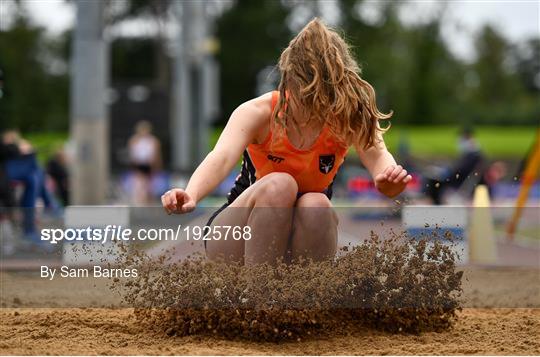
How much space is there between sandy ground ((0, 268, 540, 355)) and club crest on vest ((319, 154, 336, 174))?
0.82 meters

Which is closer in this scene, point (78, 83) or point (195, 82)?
point (78, 83)

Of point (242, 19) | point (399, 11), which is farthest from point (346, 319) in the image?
point (399, 11)

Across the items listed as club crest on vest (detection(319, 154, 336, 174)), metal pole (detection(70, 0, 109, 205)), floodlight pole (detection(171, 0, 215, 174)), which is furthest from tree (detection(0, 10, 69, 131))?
club crest on vest (detection(319, 154, 336, 174))

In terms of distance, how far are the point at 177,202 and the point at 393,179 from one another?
102 cm

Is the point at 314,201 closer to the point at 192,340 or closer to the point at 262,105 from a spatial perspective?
the point at 262,105

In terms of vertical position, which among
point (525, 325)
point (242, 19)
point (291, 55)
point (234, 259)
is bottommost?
point (525, 325)

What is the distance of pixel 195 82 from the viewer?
30.5 m

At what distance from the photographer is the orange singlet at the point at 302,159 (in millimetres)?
4965

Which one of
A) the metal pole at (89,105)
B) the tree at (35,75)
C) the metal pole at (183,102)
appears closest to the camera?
the metal pole at (89,105)

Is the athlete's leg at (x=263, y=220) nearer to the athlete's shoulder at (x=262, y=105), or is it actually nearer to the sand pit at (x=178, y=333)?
the sand pit at (x=178, y=333)

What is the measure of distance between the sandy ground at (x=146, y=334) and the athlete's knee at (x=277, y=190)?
2.23 ft

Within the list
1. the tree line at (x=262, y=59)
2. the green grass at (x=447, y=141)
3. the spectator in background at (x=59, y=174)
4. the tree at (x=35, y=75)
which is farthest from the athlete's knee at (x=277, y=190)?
the tree line at (x=262, y=59)

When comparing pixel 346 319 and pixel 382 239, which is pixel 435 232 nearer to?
pixel 382 239

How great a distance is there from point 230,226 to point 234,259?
0.56ft
